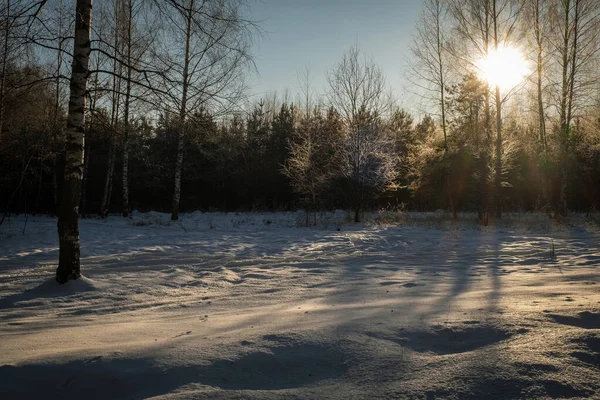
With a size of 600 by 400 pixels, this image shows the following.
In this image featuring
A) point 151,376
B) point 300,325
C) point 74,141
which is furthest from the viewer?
point 74,141

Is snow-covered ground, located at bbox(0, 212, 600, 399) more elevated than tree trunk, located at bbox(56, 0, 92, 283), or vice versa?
tree trunk, located at bbox(56, 0, 92, 283)

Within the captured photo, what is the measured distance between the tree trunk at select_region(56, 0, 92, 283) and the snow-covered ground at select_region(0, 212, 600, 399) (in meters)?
0.50

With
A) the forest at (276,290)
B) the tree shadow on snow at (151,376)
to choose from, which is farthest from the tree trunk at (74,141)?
the tree shadow on snow at (151,376)

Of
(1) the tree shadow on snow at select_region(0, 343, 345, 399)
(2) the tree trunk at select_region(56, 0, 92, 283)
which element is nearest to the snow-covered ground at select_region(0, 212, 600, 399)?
(1) the tree shadow on snow at select_region(0, 343, 345, 399)

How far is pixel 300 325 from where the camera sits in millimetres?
3467

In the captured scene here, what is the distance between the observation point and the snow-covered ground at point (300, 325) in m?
2.29

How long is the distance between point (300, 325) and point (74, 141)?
4503mm

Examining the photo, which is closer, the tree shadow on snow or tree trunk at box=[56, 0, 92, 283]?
the tree shadow on snow

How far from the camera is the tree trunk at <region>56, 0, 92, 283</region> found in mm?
5656

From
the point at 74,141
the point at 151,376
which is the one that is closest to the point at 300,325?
the point at 151,376

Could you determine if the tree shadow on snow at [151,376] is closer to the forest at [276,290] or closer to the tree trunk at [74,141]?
the forest at [276,290]

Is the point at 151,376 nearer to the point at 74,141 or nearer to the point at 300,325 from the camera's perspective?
the point at 300,325

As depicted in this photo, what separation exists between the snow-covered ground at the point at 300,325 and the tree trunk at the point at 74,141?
0.50m

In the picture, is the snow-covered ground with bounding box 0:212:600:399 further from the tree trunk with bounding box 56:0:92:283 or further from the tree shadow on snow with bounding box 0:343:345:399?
the tree trunk with bounding box 56:0:92:283
